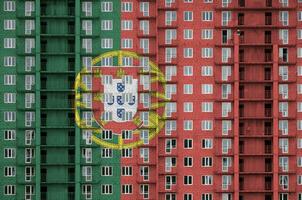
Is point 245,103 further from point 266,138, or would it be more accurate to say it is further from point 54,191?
point 54,191

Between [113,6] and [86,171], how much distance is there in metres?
25.3

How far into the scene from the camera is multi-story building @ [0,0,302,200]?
120938mm

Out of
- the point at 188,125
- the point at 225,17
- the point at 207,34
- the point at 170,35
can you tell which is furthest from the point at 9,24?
the point at 225,17

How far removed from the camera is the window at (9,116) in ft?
398

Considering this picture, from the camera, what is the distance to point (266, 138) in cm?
12169

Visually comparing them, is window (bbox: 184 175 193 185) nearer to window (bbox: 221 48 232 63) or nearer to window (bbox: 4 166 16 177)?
window (bbox: 221 48 232 63)

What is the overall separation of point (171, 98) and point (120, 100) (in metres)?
7.78

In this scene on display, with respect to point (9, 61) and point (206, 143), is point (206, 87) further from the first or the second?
point (9, 61)

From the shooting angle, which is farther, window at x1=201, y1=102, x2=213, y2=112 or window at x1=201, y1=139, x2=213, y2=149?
window at x1=201, y1=102, x2=213, y2=112

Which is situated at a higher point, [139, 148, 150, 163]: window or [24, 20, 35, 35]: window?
[24, 20, 35, 35]: window

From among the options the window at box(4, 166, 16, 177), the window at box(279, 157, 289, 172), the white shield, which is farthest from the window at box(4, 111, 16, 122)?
the window at box(279, 157, 289, 172)

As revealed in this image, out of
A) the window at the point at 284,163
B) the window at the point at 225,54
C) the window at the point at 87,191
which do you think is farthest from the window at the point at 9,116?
the window at the point at 284,163

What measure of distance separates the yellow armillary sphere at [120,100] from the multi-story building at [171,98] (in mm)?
759

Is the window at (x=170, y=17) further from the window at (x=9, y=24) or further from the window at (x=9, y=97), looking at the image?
the window at (x=9, y=97)
